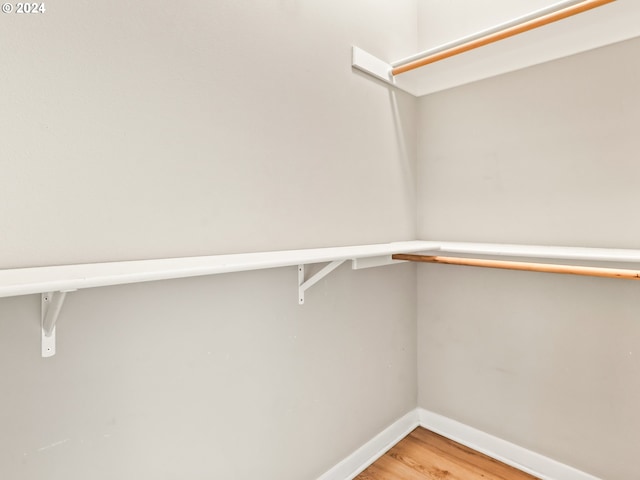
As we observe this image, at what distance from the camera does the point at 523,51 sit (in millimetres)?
1345

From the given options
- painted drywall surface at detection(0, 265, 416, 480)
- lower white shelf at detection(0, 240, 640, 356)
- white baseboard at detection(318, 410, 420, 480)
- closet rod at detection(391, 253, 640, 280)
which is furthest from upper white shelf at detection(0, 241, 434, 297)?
white baseboard at detection(318, 410, 420, 480)

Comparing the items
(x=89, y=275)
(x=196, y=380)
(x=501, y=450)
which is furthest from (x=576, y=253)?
(x=89, y=275)

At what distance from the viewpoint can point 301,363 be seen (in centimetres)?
122

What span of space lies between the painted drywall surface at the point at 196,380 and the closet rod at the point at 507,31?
0.88 metres

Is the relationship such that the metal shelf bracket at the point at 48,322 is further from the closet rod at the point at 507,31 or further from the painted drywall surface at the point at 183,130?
the closet rod at the point at 507,31

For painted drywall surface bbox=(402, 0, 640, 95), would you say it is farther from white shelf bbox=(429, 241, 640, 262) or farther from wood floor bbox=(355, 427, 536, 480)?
wood floor bbox=(355, 427, 536, 480)

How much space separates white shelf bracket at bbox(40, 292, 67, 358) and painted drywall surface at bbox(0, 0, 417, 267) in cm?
8

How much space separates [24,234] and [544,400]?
1.81 meters

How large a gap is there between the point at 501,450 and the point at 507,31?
5.49ft

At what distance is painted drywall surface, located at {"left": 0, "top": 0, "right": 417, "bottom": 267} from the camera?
0.71 metres

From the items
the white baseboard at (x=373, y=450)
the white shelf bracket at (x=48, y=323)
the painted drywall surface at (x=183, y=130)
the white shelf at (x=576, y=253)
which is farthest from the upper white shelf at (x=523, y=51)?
the white baseboard at (x=373, y=450)

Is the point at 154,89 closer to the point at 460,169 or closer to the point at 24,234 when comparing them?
the point at 24,234

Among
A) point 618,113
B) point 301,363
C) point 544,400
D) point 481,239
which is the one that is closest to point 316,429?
point 301,363

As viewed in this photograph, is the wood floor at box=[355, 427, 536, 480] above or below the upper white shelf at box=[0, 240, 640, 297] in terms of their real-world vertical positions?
below
